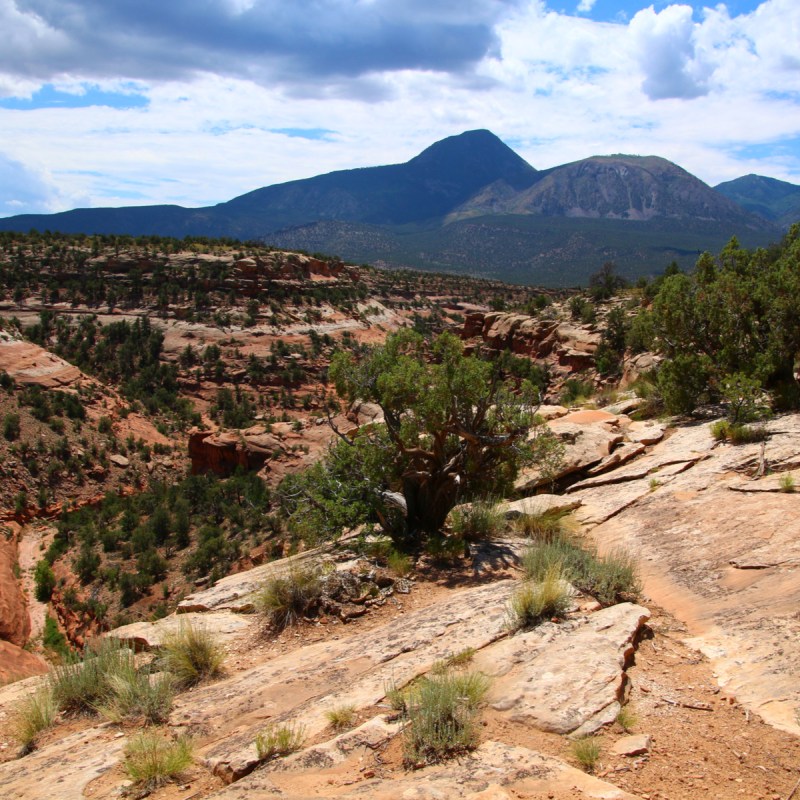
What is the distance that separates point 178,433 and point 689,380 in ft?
88.5

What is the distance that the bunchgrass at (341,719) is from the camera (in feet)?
15.5

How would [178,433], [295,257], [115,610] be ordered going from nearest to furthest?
[115,610] < [178,433] < [295,257]

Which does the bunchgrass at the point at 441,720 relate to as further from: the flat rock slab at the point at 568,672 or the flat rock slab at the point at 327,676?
the flat rock slab at the point at 327,676

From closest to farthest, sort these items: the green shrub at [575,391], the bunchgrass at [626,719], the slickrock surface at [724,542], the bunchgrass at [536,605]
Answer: the bunchgrass at [626,719] → the slickrock surface at [724,542] → the bunchgrass at [536,605] → the green shrub at [575,391]

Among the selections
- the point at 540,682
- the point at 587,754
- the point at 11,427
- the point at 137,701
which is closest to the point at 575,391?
the point at 540,682

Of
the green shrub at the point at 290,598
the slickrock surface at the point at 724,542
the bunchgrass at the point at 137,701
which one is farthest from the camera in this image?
the green shrub at the point at 290,598

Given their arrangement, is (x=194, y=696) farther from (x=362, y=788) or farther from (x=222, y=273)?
(x=222, y=273)

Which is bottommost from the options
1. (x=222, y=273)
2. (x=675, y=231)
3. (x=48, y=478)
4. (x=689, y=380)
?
(x=48, y=478)

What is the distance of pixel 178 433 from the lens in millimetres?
33750

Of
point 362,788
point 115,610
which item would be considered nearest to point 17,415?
point 115,610

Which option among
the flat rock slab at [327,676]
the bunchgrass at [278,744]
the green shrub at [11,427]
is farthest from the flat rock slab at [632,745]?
the green shrub at [11,427]

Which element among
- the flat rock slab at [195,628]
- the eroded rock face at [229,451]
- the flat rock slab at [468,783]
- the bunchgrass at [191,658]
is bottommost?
the eroded rock face at [229,451]

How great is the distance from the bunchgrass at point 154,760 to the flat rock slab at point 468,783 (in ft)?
1.60

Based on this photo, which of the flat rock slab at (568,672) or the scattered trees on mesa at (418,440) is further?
the scattered trees on mesa at (418,440)
